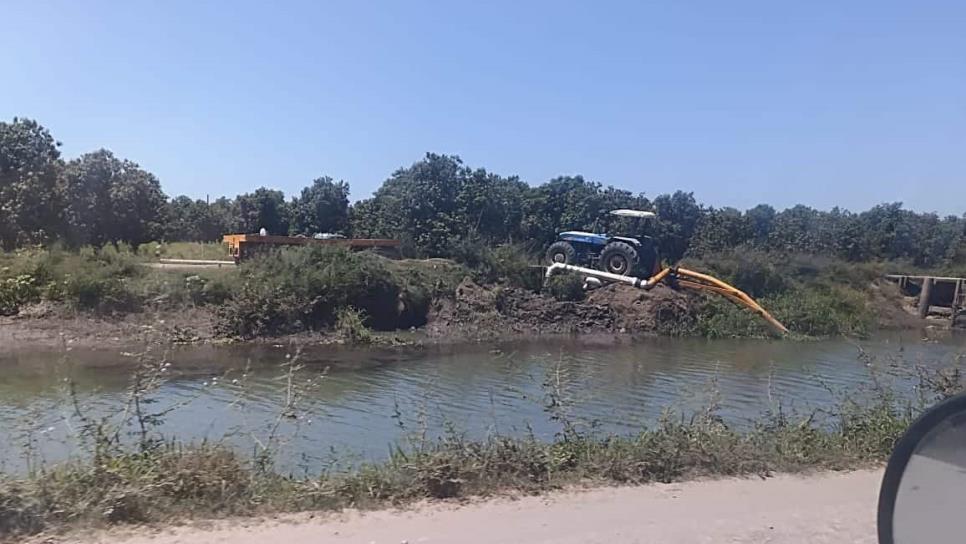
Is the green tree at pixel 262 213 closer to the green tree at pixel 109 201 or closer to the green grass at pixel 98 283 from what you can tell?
the green tree at pixel 109 201

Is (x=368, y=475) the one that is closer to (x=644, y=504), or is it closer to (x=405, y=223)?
(x=644, y=504)

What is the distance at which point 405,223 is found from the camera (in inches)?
1437

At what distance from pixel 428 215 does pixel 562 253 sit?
7.96 m

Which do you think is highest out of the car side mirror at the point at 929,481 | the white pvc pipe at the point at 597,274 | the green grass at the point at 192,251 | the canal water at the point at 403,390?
the white pvc pipe at the point at 597,274

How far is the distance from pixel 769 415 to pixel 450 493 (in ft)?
15.3

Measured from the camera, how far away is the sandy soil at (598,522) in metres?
5.30

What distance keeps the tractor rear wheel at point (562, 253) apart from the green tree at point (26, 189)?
19515 millimetres

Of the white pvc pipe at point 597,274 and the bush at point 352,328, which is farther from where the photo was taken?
the white pvc pipe at point 597,274

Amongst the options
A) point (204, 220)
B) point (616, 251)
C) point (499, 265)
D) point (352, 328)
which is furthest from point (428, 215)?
point (204, 220)

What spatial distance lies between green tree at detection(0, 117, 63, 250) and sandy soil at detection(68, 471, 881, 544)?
2945 cm

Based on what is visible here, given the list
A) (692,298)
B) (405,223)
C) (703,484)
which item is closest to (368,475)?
(703,484)

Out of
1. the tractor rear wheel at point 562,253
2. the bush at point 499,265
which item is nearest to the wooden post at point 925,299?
the tractor rear wheel at point 562,253

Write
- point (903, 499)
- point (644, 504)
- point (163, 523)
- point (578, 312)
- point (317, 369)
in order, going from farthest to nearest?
point (578, 312)
point (317, 369)
point (644, 504)
point (163, 523)
point (903, 499)

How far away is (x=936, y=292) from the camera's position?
38938 mm
